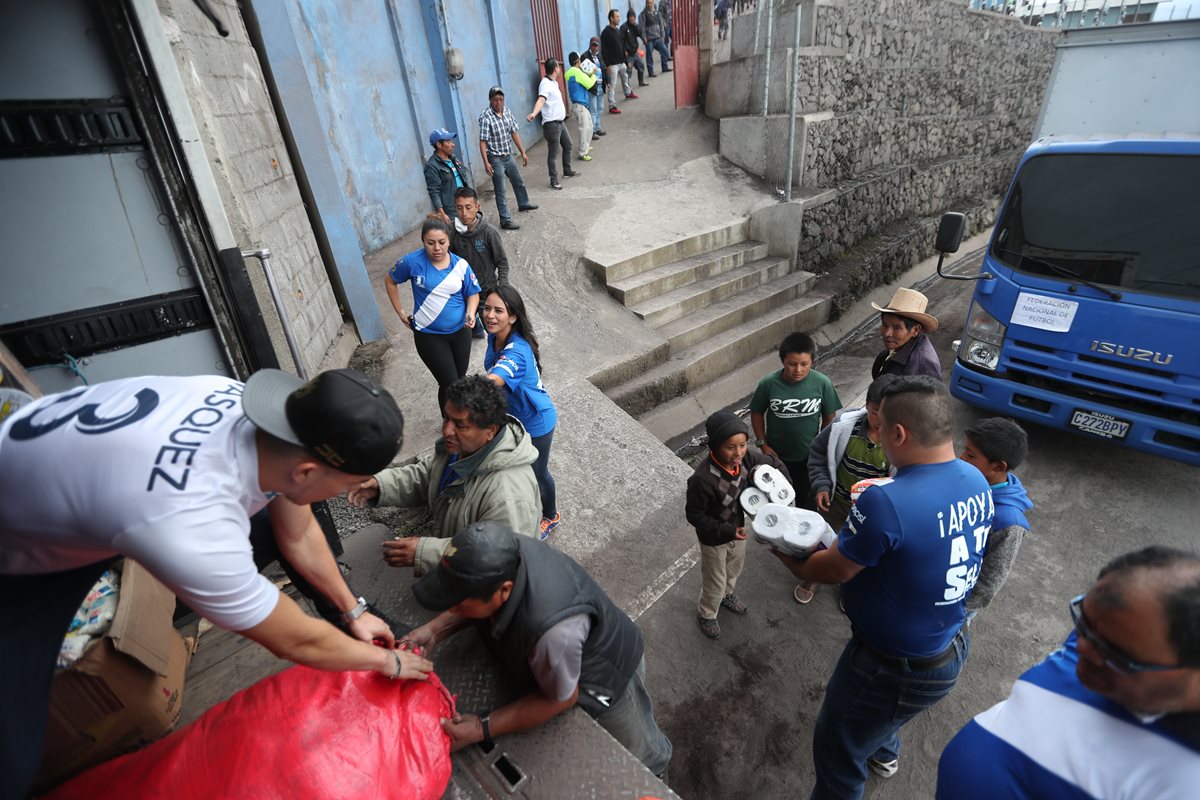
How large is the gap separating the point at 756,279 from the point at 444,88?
17.8ft

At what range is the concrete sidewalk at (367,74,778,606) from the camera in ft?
13.0

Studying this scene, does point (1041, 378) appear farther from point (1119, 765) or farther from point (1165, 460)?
point (1119, 765)

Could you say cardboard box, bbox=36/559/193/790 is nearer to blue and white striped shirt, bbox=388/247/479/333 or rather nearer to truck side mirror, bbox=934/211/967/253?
blue and white striped shirt, bbox=388/247/479/333

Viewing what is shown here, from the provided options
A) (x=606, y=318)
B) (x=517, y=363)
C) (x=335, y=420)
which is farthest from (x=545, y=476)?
(x=606, y=318)

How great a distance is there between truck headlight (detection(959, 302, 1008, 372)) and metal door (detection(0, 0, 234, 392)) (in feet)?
18.2

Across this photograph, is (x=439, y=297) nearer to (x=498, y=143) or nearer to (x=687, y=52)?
(x=498, y=143)

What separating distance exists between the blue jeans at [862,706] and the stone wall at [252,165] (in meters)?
3.70

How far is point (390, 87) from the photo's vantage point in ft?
24.6

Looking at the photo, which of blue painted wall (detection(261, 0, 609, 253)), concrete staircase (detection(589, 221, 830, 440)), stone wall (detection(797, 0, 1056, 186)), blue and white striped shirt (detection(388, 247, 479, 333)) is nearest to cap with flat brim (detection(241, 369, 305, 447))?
blue and white striped shirt (detection(388, 247, 479, 333))

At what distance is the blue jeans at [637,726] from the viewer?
1993 mm

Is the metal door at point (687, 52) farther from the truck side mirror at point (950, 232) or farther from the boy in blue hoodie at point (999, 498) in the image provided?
the boy in blue hoodie at point (999, 498)

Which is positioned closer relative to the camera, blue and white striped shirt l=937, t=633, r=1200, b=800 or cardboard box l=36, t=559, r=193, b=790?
blue and white striped shirt l=937, t=633, r=1200, b=800

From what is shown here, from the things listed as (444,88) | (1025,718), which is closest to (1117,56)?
(444,88)

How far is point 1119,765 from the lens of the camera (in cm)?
109
